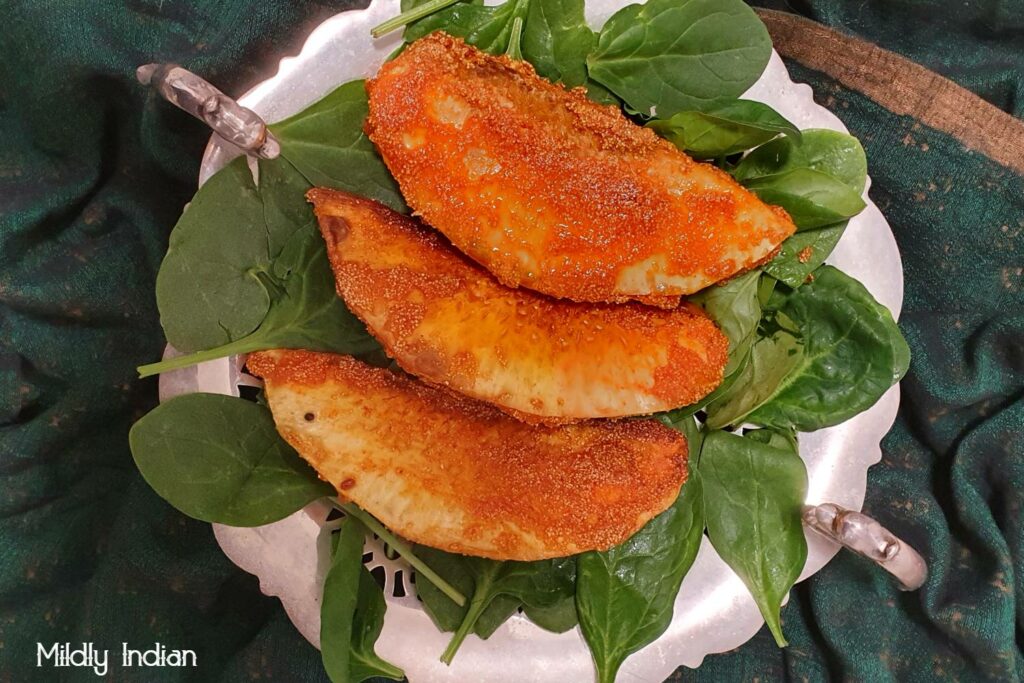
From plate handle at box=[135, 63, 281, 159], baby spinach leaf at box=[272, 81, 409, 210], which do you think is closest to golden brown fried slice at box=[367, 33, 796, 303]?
baby spinach leaf at box=[272, 81, 409, 210]

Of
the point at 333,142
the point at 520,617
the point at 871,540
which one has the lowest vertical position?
the point at 520,617

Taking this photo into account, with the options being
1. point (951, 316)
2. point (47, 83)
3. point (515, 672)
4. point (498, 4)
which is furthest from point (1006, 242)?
point (47, 83)

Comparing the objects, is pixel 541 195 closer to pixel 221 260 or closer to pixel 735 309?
pixel 735 309

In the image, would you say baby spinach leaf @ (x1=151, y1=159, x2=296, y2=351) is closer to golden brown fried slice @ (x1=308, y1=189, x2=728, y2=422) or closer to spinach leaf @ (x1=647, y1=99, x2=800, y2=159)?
golden brown fried slice @ (x1=308, y1=189, x2=728, y2=422)

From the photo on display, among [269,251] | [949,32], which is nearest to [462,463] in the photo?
[269,251]

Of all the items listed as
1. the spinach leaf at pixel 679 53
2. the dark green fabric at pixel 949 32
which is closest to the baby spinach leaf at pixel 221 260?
the spinach leaf at pixel 679 53
